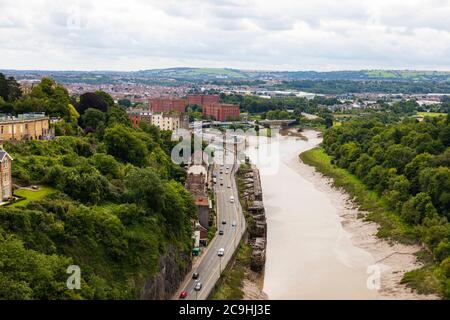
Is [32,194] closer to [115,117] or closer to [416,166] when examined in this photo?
[115,117]

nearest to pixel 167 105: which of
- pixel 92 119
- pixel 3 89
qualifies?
pixel 92 119

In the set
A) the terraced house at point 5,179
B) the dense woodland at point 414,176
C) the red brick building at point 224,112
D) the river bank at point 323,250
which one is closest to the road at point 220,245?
the river bank at point 323,250

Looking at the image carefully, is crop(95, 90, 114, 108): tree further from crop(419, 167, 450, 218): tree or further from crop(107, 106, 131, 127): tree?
crop(419, 167, 450, 218): tree

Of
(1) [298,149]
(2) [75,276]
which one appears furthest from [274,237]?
(1) [298,149]

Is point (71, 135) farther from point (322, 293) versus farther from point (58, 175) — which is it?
point (322, 293)

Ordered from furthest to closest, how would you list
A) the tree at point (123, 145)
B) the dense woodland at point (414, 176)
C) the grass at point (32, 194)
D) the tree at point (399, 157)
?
1. the tree at point (399, 157)
2. the tree at point (123, 145)
3. the dense woodland at point (414, 176)
4. the grass at point (32, 194)

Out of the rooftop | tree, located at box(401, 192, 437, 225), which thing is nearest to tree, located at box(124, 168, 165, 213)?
the rooftop

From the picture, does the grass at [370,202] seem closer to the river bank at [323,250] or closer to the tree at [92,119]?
the river bank at [323,250]
